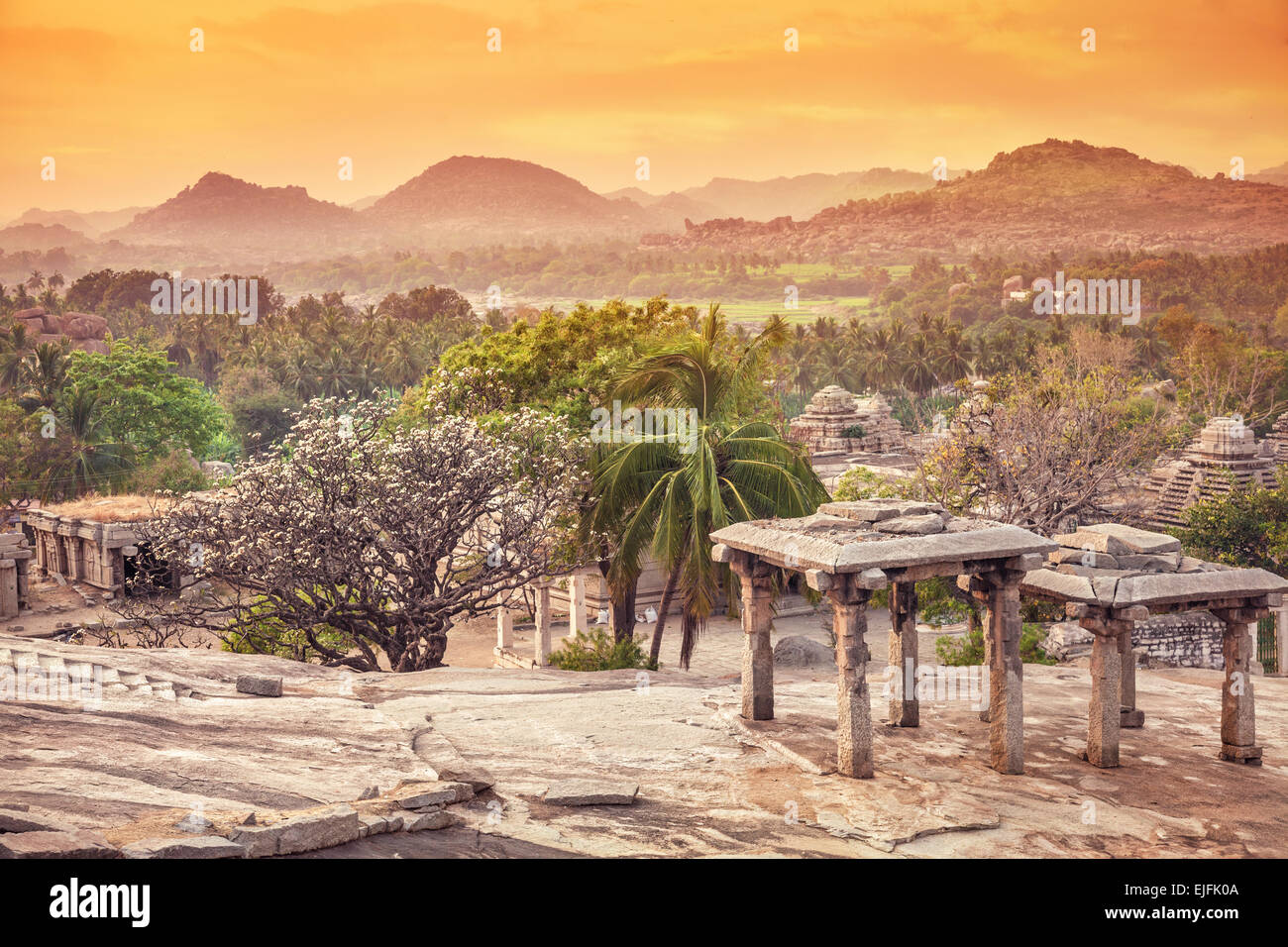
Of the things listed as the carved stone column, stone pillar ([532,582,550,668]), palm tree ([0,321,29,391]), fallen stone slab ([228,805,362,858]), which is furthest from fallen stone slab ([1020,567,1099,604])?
palm tree ([0,321,29,391])

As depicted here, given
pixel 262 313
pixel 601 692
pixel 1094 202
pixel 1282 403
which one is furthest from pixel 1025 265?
pixel 601 692

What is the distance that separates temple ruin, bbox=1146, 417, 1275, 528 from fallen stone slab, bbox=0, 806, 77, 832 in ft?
103

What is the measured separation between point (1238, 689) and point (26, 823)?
1187 cm

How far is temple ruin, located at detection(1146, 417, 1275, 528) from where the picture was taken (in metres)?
34.8

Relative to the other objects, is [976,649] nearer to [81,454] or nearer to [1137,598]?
[1137,598]

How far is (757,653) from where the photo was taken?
14812 millimetres

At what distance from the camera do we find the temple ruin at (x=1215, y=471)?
34812 millimetres

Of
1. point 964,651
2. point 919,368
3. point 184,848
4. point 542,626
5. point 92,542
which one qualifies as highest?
point 919,368

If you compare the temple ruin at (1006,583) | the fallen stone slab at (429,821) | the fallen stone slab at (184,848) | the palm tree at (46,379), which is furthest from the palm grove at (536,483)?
the palm tree at (46,379)

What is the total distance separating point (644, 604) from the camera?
28453 millimetres

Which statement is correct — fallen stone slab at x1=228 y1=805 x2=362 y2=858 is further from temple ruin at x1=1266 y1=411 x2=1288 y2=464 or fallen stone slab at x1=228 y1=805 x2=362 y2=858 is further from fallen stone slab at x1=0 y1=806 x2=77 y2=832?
temple ruin at x1=1266 y1=411 x2=1288 y2=464

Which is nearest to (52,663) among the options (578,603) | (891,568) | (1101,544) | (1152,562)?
(891,568)

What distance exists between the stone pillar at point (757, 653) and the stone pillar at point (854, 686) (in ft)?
6.81
